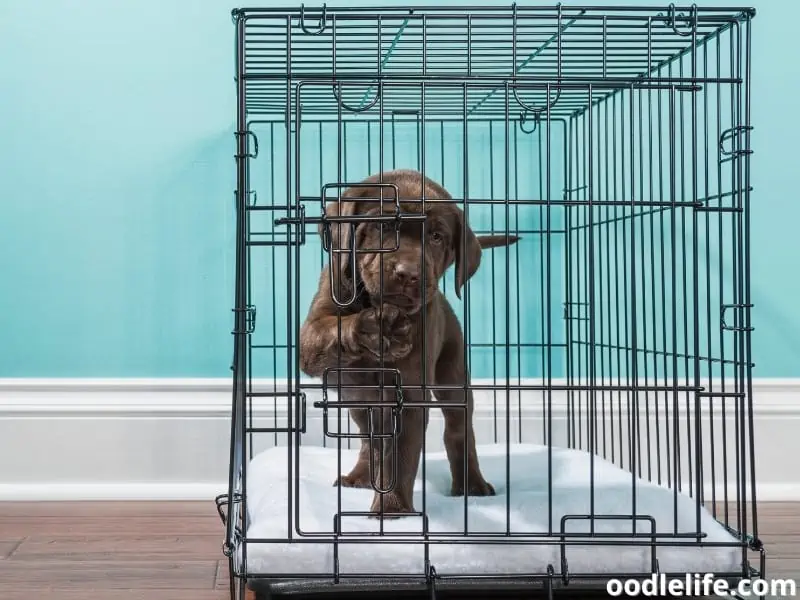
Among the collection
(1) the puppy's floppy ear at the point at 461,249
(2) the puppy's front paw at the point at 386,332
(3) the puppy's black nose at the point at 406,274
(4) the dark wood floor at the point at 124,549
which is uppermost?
(1) the puppy's floppy ear at the point at 461,249

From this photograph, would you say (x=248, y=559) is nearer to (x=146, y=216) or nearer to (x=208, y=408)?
(x=208, y=408)

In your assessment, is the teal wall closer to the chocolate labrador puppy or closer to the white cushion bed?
the white cushion bed

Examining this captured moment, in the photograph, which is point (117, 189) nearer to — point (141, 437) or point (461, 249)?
point (141, 437)

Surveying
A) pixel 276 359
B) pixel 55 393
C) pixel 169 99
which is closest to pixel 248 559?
pixel 276 359

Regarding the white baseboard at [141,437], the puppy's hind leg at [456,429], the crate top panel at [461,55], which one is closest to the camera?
the crate top panel at [461,55]

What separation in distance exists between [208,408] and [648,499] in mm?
1386

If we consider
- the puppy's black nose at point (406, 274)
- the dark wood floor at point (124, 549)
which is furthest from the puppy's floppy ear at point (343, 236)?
the dark wood floor at point (124, 549)

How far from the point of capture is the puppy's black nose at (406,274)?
1.69m

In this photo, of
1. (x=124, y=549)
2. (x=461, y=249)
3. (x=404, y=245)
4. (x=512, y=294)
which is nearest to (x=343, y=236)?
(x=404, y=245)

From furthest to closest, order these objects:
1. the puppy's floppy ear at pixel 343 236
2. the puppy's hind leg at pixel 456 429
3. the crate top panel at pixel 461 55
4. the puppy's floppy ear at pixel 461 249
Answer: the puppy's hind leg at pixel 456 429
the puppy's floppy ear at pixel 461 249
the puppy's floppy ear at pixel 343 236
the crate top panel at pixel 461 55

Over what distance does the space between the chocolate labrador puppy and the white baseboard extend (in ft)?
2.95

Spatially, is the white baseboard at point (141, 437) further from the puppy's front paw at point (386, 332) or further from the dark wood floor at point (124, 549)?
the puppy's front paw at point (386, 332)

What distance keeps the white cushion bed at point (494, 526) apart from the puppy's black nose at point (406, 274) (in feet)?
1.35

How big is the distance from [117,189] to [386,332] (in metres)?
1.41
